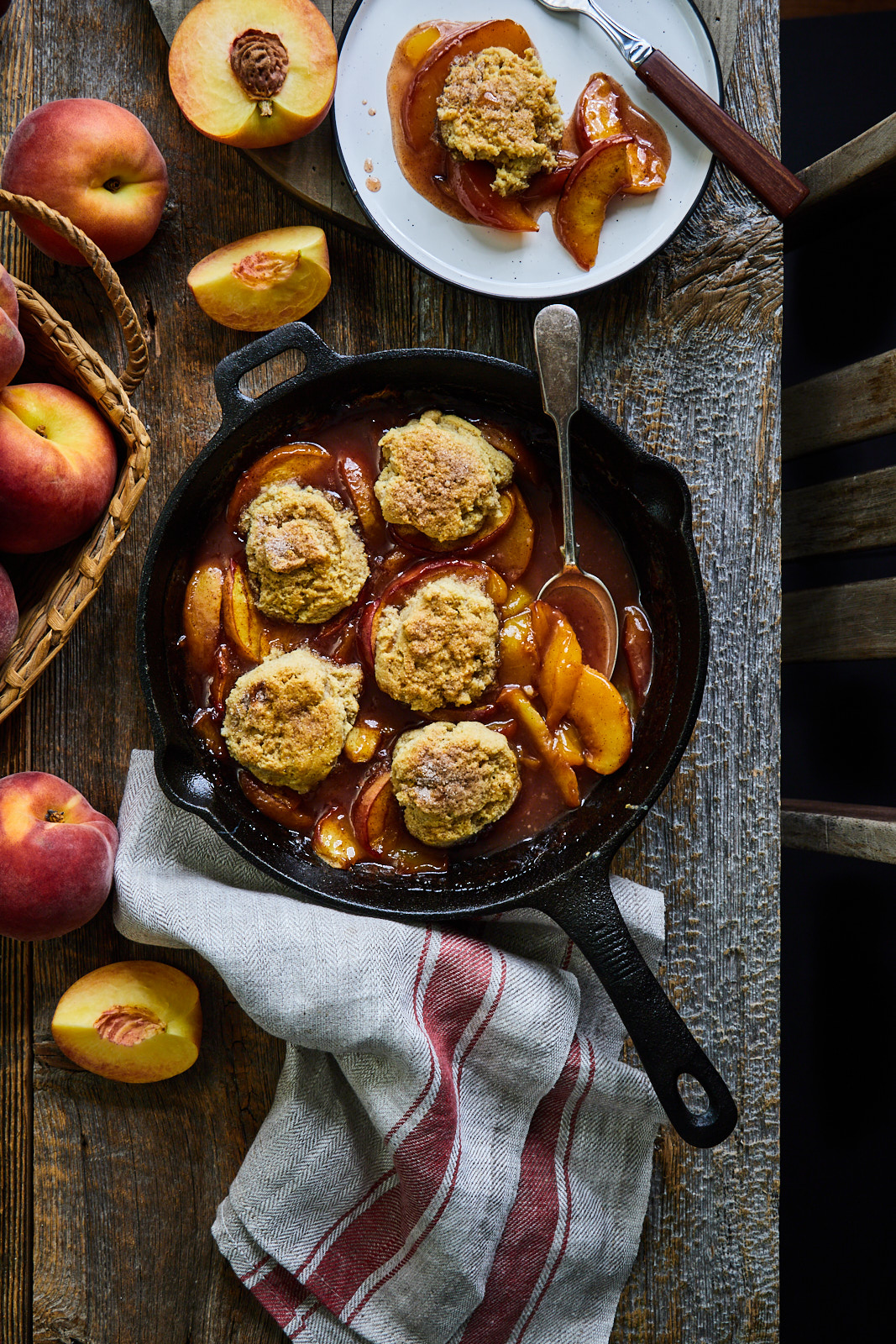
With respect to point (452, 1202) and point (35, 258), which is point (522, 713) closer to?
point (452, 1202)

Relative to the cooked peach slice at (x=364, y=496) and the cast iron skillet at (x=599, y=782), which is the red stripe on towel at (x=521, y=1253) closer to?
the cast iron skillet at (x=599, y=782)

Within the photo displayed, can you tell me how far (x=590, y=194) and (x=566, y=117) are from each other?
154mm

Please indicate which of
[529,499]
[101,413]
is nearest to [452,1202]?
[529,499]

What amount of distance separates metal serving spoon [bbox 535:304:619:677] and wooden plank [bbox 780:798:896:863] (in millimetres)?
530

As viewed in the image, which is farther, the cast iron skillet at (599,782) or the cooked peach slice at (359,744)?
the cooked peach slice at (359,744)

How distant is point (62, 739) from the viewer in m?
1.92

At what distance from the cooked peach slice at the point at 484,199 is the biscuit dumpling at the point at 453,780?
91cm

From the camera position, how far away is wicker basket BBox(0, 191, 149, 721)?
5.62ft

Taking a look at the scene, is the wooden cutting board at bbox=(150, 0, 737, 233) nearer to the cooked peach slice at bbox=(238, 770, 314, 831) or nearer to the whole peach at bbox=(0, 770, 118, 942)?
the cooked peach slice at bbox=(238, 770, 314, 831)

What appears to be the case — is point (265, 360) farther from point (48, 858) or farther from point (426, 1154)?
point (426, 1154)

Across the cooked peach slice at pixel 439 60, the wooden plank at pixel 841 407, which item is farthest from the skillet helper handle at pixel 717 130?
the wooden plank at pixel 841 407

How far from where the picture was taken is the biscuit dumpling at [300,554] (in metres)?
1.76

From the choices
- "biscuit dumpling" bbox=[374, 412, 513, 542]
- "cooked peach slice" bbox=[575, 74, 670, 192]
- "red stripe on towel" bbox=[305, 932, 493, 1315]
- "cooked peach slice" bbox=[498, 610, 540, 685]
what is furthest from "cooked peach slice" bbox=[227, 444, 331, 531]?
"red stripe on towel" bbox=[305, 932, 493, 1315]

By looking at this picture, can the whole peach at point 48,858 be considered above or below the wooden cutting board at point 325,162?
below
